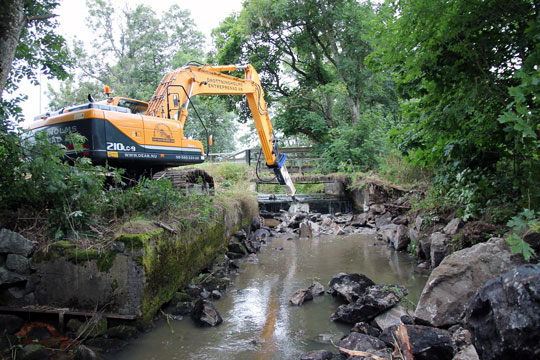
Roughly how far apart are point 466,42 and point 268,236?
25.1 ft

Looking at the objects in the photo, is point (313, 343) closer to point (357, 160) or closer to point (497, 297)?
point (497, 297)

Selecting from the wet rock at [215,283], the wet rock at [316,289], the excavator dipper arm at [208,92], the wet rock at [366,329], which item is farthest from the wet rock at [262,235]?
the wet rock at [366,329]

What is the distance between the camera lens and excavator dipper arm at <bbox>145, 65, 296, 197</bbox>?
23.6 feet

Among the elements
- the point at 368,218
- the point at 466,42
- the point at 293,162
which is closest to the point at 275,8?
the point at 293,162

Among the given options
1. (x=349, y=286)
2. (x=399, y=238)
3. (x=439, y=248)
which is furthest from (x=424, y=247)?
(x=349, y=286)

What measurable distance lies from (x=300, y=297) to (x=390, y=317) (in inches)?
52.6

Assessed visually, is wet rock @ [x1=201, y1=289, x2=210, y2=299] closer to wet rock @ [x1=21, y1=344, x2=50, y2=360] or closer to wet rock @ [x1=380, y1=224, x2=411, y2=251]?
wet rock @ [x1=21, y1=344, x2=50, y2=360]

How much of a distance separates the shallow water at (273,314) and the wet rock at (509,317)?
1571mm

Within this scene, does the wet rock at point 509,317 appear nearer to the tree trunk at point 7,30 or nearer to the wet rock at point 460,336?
the wet rock at point 460,336

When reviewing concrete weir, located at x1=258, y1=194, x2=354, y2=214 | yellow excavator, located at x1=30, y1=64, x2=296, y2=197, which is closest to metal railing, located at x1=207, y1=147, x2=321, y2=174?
concrete weir, located at x1=258, y1=194, x2=354, y2=214

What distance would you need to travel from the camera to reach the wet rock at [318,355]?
122 inches

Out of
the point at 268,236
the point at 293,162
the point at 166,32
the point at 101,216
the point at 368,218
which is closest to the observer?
the point at 101,216

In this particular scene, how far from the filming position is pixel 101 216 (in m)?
4.39

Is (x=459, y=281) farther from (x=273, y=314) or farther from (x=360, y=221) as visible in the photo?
(x=360, y=221)
